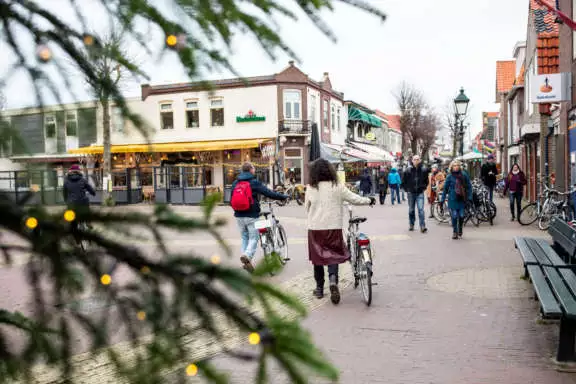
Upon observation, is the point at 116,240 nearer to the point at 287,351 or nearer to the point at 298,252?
the point at 287,351

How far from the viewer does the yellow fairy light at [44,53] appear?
1.60 meters

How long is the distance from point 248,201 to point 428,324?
11.7 feet

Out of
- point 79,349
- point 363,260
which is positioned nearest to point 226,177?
point 363,260

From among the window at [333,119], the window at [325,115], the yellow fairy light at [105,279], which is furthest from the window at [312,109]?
the yellow fairy light at [105,279]

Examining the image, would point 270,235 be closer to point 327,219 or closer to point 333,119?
point 327,219

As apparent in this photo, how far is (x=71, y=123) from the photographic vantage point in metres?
1.50

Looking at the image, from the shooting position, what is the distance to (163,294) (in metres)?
1.52

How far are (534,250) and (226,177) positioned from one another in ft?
75.4

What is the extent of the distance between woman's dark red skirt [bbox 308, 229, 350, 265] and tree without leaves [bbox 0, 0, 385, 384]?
525cm

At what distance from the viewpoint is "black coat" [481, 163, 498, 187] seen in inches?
765

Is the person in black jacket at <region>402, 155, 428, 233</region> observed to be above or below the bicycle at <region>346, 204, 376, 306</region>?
above

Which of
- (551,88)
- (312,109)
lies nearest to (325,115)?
(312,109)

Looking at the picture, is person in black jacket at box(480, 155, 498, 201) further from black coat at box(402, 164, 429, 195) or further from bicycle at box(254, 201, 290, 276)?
bicycle at box(254, 201, 290, 276)

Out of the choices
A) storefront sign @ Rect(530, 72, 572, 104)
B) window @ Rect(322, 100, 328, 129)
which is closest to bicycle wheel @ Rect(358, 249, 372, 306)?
storefront sign @ Rect(530, 72, 572, 104)
